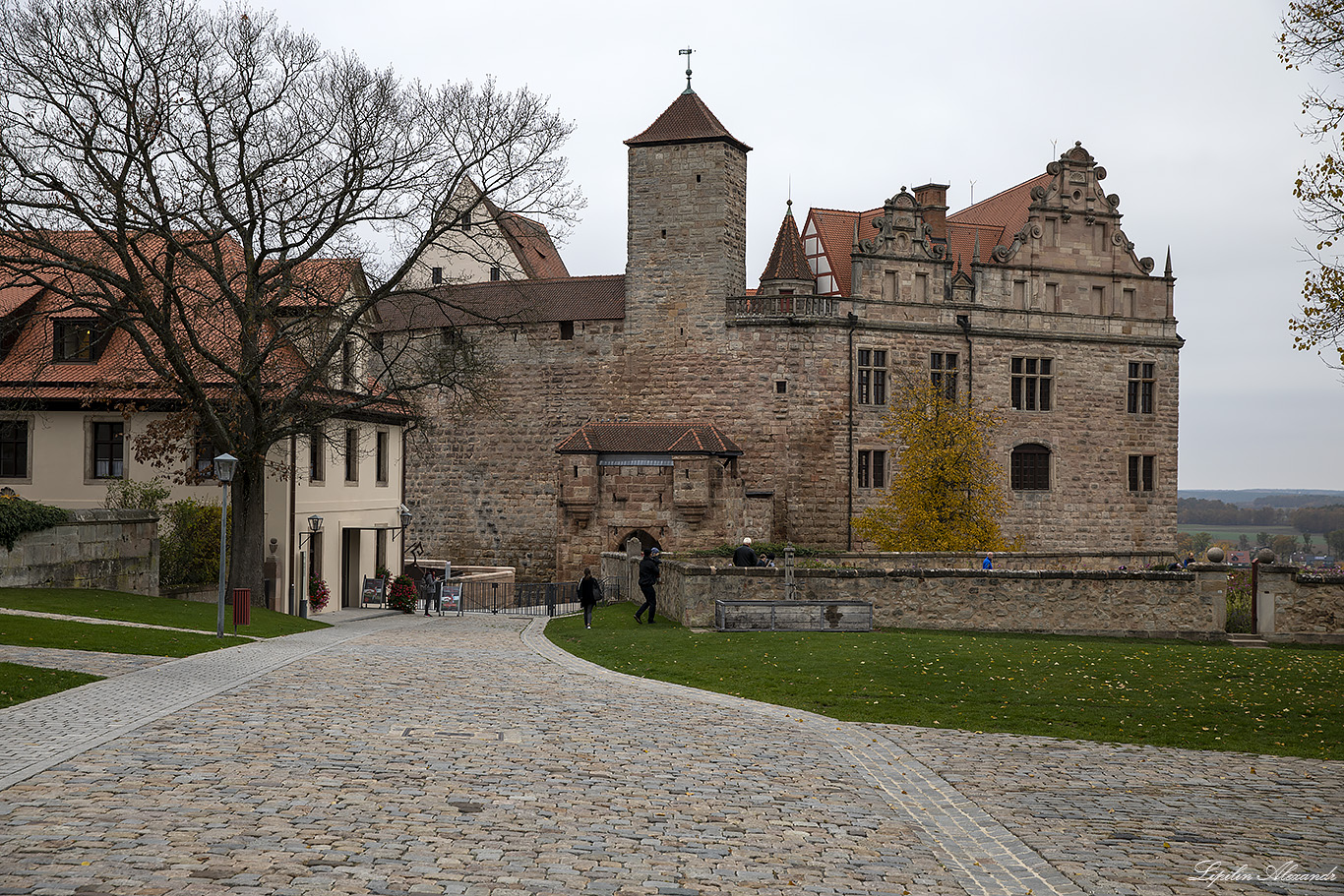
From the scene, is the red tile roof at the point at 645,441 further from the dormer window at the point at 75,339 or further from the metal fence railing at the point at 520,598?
the dormer window at the point at 75,339

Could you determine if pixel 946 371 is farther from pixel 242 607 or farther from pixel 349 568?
pixel 242 607

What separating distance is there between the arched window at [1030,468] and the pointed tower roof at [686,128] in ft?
51.9

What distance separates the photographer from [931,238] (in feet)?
151

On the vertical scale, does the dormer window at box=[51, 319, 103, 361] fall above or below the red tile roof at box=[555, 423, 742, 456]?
above

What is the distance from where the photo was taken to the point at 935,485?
1634 inches

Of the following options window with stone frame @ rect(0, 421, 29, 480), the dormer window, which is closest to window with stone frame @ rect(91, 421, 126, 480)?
window with stone frame @ rect(0, 421, 29, 480)

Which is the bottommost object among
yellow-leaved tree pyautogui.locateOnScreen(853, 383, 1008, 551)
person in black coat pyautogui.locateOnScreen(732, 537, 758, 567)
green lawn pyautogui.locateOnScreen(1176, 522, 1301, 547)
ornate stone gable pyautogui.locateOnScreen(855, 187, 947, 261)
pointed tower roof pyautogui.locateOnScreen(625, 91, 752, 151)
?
green lawn pyautogui.locateOnScreen(1176, 522, 1301, 547)

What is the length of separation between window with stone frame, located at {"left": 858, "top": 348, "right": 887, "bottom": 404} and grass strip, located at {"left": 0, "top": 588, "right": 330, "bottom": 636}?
2522 centimetres

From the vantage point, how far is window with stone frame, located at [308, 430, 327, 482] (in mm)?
31953

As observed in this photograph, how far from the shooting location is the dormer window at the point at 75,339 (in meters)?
30.0

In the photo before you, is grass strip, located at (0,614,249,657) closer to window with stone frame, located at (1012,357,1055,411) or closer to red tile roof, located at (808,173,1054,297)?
red tile roof, located at (808,173,1054,297)

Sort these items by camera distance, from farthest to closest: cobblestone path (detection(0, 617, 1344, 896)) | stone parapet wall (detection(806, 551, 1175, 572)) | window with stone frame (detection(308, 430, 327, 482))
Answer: window with stone frame (detection(308, 430, 327, 482)), stone parapet wall (detection(806, 551, 1175, 572)), cobblestone path (detection(0, 617, 1344, 896))

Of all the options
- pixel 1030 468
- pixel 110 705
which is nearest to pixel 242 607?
pixel 110 705

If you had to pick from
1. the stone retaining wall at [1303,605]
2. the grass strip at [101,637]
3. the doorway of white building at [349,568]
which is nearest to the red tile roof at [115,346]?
the doorway of white building at [349,568]
